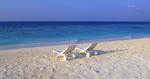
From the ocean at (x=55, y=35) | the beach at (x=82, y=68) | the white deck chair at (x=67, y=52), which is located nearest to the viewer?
the beach at (x=82, y=68)

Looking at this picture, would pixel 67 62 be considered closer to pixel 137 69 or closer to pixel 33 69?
pixel 33 69

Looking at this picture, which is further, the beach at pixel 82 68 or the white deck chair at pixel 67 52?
the white deck chair at pixel 67 52

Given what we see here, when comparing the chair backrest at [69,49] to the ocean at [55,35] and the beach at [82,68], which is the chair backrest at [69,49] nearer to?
the beach at [82,68]

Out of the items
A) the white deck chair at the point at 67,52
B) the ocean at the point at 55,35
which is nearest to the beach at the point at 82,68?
the white deck chair at the point at 67,52

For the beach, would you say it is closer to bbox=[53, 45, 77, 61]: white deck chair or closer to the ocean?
bbox=[53, 45, 77, 61]: white deck chair

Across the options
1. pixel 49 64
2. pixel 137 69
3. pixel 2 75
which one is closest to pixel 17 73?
pixel 2 75

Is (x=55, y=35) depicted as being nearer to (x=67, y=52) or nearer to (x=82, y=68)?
(x=67, y=52)

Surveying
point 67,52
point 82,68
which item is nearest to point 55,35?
point 67,52

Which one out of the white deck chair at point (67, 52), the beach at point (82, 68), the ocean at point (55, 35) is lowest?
the ocean at point (55, 35)

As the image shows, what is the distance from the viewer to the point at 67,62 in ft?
31.3

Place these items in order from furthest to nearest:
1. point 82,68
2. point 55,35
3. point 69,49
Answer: point 55,35 < point 69,49 < point 82,68

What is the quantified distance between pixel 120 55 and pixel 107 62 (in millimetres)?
1649

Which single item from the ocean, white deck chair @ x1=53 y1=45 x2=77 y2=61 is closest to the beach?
white deck chair @ x1=53 y1=45 x2=77 y2=61

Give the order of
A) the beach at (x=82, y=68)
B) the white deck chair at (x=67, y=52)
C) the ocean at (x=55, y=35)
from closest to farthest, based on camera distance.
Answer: the beach at (x=82, y=68), the white deck chair at (x=67, y=52), the ocean at (x=55, y=35)
